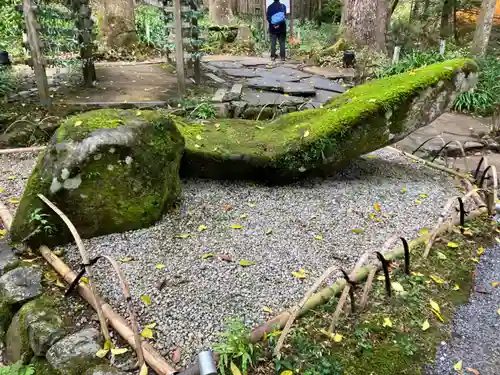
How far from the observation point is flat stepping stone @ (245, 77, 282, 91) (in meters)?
6.87

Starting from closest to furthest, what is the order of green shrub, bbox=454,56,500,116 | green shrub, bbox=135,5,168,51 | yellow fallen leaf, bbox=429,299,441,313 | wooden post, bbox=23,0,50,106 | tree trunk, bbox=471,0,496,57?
1. yellow fallen leaf, bbox=429,299,441,313
2. wooden post, bbox=23,0,50,106
3. green shrub, bbox=454,56,500,116
4. tree trunk, bbox=471,0,496,57
5. green shrub, bbox=135,5,168,51

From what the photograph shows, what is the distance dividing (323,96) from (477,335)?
4.67 m

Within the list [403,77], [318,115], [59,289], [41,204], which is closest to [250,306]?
[59,289]

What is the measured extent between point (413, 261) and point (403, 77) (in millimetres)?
2044

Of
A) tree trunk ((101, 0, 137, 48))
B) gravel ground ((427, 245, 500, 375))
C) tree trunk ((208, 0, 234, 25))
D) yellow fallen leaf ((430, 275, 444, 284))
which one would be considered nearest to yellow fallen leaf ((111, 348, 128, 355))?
gravel ground ((427, 245, 500, 375))

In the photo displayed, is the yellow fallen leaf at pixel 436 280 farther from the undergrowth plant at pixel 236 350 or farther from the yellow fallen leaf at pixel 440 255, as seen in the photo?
the undergrowth plant at pixel 236 350

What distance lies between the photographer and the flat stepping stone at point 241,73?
310 inches

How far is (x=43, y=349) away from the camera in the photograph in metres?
2.31

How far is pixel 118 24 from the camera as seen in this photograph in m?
9.66

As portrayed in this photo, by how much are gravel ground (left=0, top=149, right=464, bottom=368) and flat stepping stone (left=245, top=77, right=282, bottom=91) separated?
8.41 feet

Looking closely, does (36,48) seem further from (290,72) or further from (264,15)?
(264,15)

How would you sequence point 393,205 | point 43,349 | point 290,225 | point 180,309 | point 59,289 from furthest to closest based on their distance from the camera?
point 393,205, point 290,225, point 59,289, point 180,309, point 43,349

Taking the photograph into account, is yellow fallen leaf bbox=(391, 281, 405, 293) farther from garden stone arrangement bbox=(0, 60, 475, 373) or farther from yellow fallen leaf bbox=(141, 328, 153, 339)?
yellow fallen leaf bbox=(141, 328, 153, 339)

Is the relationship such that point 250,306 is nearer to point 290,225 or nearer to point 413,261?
point 290,225
